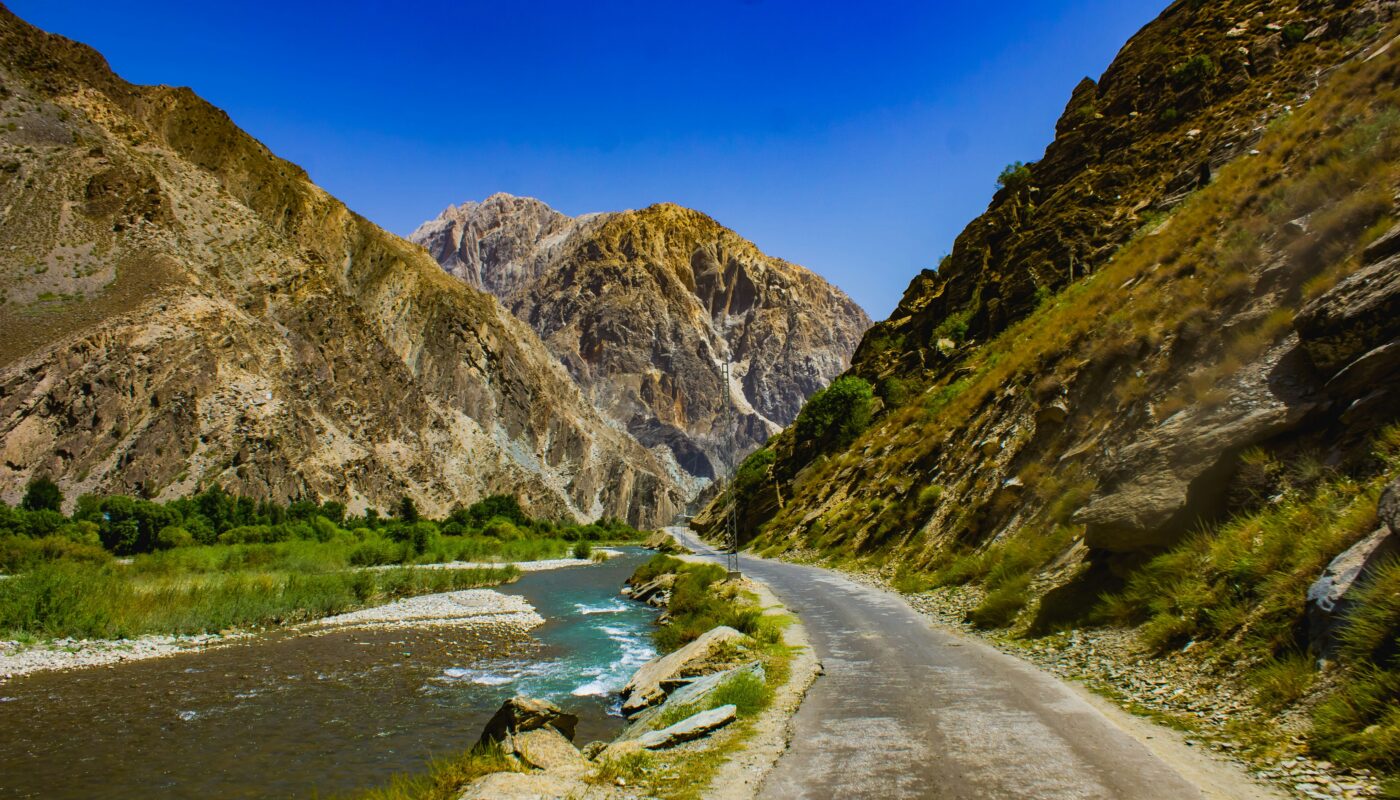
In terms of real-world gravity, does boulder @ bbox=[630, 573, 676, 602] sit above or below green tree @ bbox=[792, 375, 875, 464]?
below

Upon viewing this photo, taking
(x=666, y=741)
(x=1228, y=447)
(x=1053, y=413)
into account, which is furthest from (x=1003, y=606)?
(x=1053, y=413)

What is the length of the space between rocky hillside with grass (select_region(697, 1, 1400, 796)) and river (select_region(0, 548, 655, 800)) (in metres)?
9.10

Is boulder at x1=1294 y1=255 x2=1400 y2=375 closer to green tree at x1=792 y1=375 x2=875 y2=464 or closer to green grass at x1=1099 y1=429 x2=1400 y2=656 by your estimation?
green grass at x1=1099 y1=429 x2=1400 y2=656

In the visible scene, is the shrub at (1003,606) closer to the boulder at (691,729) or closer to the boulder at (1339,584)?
the boulder at (1339,584)

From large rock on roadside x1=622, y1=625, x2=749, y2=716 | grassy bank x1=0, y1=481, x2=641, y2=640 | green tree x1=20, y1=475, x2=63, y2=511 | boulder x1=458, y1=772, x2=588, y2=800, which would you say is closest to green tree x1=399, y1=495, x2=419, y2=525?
grassy bank x1=0, y1=481, x2=641, y2=640

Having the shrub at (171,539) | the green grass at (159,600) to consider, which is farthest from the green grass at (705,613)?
the shrub at (171,539)

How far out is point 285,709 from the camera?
14.8m

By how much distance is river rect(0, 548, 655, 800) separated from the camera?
36.0 ft

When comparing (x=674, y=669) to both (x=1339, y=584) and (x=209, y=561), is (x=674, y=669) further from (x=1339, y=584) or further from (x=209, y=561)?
(x=209, y=561)

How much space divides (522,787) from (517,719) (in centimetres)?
252

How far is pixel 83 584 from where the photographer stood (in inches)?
938

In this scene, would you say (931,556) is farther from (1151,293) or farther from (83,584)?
(83,584)

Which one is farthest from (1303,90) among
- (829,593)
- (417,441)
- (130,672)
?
(417,441)

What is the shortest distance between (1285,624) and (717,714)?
6.06m
